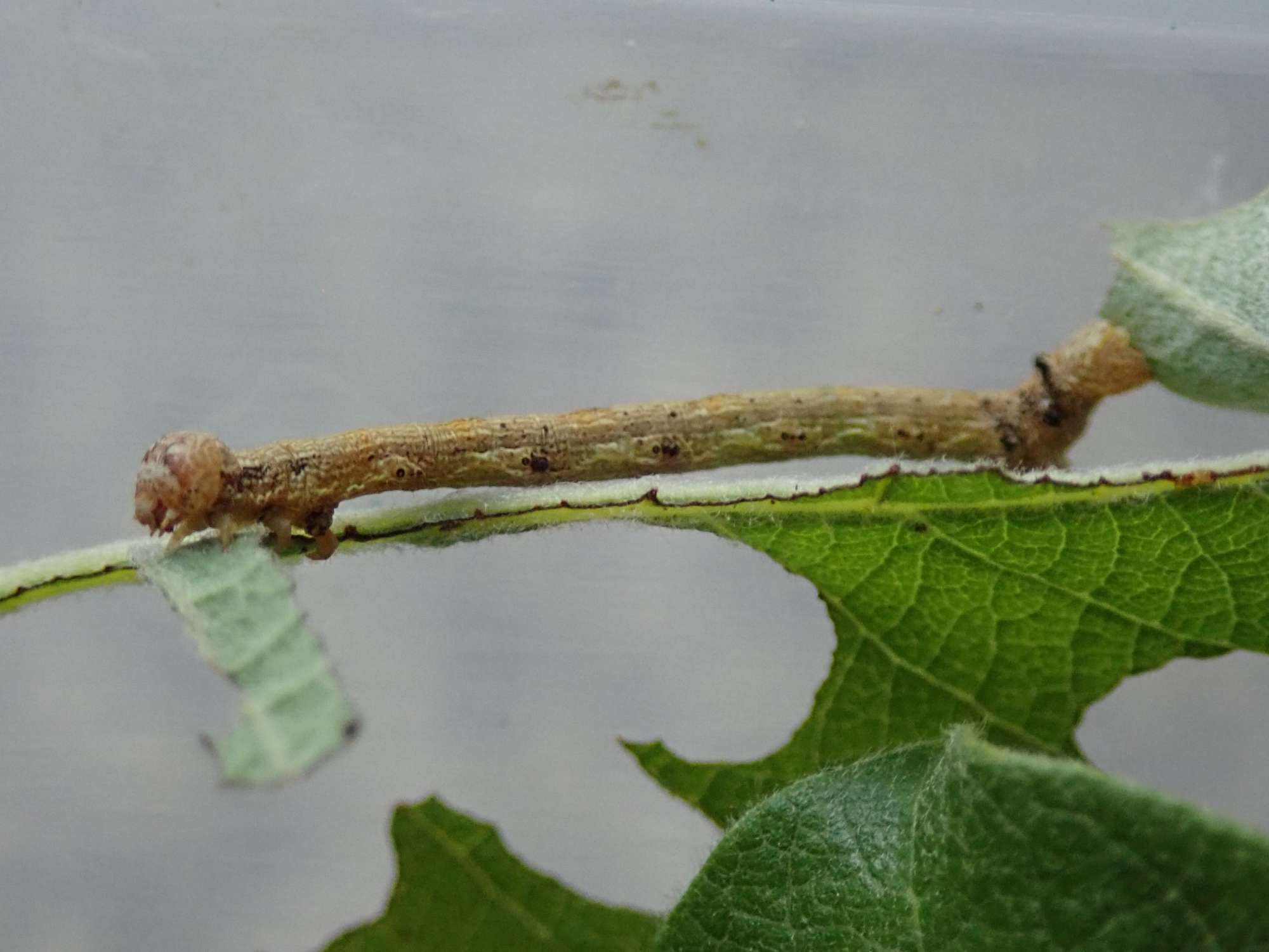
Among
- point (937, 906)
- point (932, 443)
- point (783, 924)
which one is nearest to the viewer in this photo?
point (937, 906)

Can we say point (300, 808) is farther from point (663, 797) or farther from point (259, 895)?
point (663, 797)

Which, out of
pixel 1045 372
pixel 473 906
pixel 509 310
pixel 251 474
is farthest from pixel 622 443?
pixel 509 310

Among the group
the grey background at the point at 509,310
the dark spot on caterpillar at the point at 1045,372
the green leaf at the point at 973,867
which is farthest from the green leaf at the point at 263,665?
the grey background at the point at 509,310

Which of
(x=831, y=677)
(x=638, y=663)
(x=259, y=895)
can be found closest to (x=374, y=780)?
(x=259, y=895)

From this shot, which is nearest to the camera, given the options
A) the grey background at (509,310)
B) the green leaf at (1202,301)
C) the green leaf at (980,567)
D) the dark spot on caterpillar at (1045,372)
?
the green leaf at (980,567)

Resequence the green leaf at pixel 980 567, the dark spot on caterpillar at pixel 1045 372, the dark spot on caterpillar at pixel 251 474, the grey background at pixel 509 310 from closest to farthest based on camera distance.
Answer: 1. the green leaf at pixel 980 567
2. the dark spot on caterpillar at pixel 251 474
3. the dark spot on caterpillar at pixel 1045 372
4. the grey background at pixel 509 310

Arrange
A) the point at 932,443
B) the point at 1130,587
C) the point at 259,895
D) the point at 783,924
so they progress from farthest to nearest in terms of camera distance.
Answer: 1. the point at 259,895
2. the point at 932,443
3. the point at 1130,587
4. the point at 783,924

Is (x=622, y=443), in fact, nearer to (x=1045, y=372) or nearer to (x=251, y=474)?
(x=251, y=474)

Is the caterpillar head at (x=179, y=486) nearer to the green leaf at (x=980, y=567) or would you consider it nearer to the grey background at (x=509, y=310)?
the green leaf at (x=980, y=567)

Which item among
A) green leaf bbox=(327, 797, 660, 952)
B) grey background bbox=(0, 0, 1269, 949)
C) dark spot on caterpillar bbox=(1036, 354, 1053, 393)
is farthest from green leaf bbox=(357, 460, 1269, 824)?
grey background bbox=(0, 0, 1269, 949)
